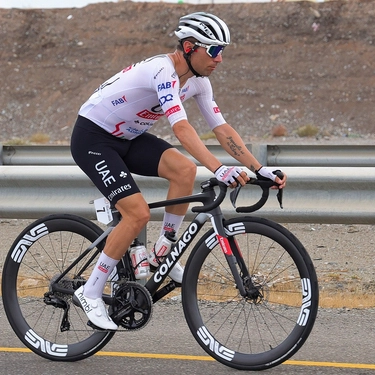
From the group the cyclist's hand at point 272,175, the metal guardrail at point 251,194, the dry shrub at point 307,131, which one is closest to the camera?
the cyclist's hand at point 272,175

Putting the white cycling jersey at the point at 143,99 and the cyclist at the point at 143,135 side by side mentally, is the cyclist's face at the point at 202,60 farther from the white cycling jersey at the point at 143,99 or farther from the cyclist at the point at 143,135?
the white cycling jersey at the point at 143,99

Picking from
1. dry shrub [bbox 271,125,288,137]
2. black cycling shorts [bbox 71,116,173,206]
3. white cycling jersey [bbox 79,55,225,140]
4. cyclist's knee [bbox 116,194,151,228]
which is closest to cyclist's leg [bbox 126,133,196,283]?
black cycling shorts [bbox 71,116,173,206]

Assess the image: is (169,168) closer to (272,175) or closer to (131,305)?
(272,175)

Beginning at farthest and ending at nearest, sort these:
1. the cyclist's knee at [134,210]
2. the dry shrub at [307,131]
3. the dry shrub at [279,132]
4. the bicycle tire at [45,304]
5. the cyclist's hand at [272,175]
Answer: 1. the dry shrub at [279,132]
2. the dry shrub at [307,131]
3. the bicycle tire at [45,304]
4. the cyclist's knee at [134,210]
5. the cyclist's hand at [272,175]

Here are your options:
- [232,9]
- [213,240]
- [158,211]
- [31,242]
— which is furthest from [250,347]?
[232,9]

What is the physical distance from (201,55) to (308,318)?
1.52 m

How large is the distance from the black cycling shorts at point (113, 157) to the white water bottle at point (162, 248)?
1.09 feet

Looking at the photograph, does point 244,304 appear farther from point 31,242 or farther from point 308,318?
point 31,242

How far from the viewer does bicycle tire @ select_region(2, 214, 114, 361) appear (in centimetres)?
529

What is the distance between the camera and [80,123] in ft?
17.2

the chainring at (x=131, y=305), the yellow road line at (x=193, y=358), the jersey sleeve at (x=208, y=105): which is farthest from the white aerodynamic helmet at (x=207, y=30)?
the yellow road line at (x=193, y=358)

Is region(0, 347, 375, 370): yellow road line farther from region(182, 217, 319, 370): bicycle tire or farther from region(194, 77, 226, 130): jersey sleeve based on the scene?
region(194, 77, 226, 130): jersey sleeve

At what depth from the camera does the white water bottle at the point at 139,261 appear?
5.19 meters

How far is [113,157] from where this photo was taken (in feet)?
16.9
